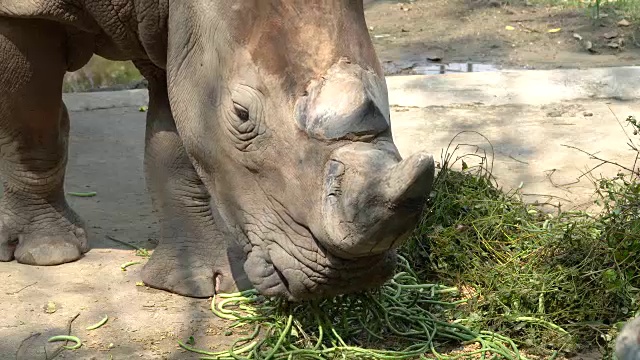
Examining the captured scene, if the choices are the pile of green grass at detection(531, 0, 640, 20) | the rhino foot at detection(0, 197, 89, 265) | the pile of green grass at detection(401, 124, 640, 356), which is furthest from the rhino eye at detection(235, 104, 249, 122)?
the pile of green grass at detection(531, 0, 640, 20)

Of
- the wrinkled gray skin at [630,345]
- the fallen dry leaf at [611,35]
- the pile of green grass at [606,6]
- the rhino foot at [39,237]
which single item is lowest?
the pile of green grass at [606,6]

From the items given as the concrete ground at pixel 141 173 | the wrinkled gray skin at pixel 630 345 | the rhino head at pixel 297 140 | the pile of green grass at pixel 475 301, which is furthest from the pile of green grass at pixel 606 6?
the wrinkled gray skin at pixel 630 345

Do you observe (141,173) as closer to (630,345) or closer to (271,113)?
(271,113)

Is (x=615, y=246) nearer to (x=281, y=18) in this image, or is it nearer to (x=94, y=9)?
(x=281, y=18)

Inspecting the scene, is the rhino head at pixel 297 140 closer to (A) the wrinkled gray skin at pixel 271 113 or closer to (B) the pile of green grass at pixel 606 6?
(A) the wrinkled gray skin at pixel 271 113

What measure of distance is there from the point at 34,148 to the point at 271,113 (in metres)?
1.76

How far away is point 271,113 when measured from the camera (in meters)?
3.14

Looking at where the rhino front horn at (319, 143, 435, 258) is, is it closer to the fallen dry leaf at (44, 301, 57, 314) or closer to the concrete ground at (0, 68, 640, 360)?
the concrete ground at (0, 68, 640, 360)

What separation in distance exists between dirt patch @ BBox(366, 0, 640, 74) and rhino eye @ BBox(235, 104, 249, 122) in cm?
530

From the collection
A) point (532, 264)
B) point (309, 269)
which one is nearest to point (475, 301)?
point (532, 264)

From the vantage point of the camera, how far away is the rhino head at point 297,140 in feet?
9.39

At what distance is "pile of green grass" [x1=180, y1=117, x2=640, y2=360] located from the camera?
3787 millimetres

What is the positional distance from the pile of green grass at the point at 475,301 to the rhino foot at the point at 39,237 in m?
0.79

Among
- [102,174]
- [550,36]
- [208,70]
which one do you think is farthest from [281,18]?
[550,36]
